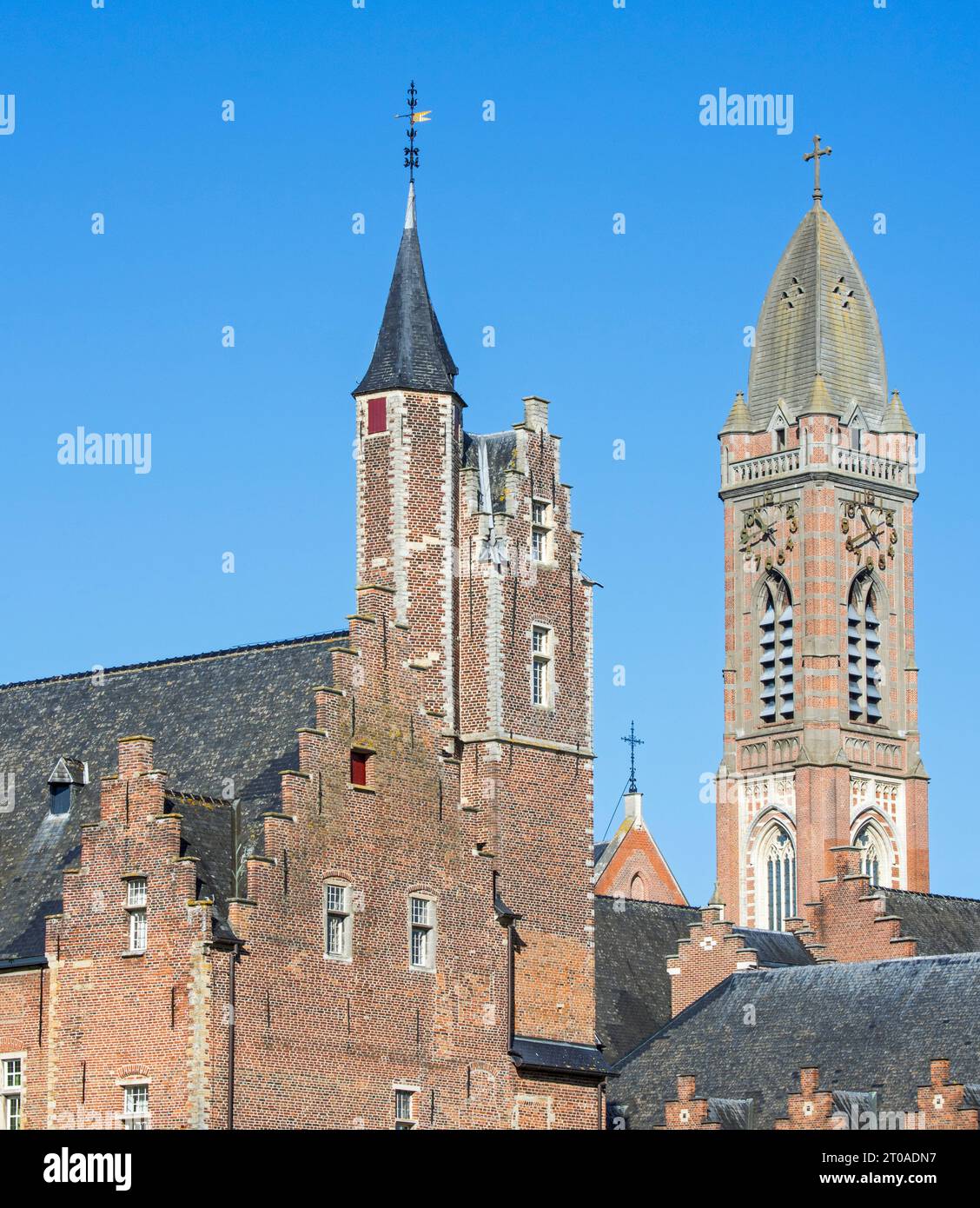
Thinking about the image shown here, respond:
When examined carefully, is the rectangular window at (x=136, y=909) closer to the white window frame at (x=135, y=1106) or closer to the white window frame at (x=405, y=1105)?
the white window frame at (x=135, y=1106)

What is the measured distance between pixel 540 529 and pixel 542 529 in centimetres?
5

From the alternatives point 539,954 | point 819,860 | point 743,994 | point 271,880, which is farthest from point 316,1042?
point 819,860

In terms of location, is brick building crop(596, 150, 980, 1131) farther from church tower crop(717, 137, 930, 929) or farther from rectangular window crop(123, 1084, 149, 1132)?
rectangular window crop(123, 1084, 149, 1132)

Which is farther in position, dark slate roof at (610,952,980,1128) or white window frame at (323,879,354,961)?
dark slate roof at (610,952,980,1128)

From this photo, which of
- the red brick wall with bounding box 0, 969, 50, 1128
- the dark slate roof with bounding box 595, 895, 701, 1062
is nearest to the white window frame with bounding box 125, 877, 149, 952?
the red brick wall with bounding box 0, 969, 50, 1128

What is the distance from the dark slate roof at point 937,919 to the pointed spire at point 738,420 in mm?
39288

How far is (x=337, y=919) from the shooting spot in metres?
53.3

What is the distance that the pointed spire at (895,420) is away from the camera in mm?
120750

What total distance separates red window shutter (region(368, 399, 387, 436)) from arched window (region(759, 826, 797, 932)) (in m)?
58.7

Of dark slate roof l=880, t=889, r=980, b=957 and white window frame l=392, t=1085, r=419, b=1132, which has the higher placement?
dark slate roof l=880, t=889, r=980, b=957

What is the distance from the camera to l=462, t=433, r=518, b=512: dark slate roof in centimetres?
5875

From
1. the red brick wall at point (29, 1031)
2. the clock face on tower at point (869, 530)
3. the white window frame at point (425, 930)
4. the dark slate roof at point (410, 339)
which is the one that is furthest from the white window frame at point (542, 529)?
the clock face on tower at point (869, 530)

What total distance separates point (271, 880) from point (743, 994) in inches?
853
